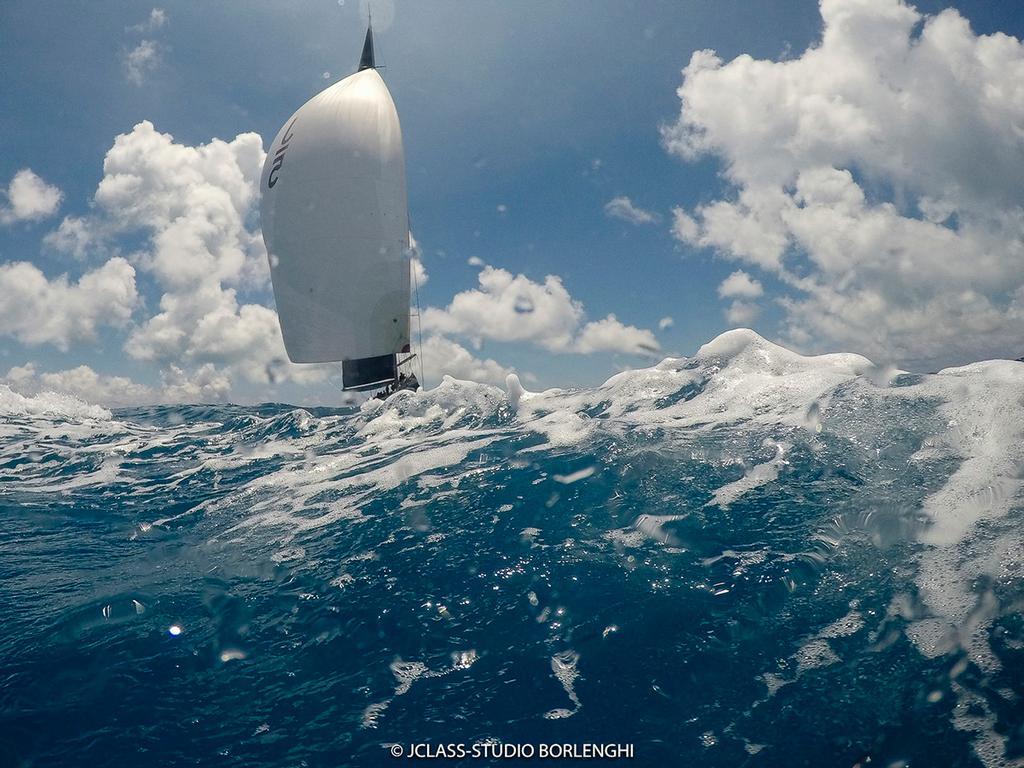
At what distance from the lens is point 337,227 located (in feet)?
82.3

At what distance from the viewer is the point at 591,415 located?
1522 centimetres

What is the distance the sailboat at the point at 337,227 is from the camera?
25281 millimetres

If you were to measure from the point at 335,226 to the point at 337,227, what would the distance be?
0.11 metres

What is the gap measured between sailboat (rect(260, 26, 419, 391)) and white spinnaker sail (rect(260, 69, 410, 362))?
0.17 feet

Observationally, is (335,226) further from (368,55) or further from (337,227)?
(368,55)

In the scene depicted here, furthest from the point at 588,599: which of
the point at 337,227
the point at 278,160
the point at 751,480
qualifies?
the point at 278,160

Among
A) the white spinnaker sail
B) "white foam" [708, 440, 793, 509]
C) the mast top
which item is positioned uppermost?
the mast top

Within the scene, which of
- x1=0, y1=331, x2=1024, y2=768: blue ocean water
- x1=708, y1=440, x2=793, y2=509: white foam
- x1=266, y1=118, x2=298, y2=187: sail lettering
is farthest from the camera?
x1=266, y1=118, x2=298, y2=187: sail lettering

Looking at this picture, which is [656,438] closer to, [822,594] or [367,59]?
[822,594]

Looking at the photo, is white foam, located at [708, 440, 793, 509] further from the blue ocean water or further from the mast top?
the mast top

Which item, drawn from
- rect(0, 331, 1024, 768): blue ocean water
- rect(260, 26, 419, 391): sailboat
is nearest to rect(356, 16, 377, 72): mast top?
rect(260, 26, 419, 391): sailboat

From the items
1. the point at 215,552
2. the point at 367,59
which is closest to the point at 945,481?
the point at 215,552

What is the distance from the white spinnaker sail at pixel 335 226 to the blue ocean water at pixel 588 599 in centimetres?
1408

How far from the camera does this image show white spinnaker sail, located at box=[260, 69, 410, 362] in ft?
82.9
